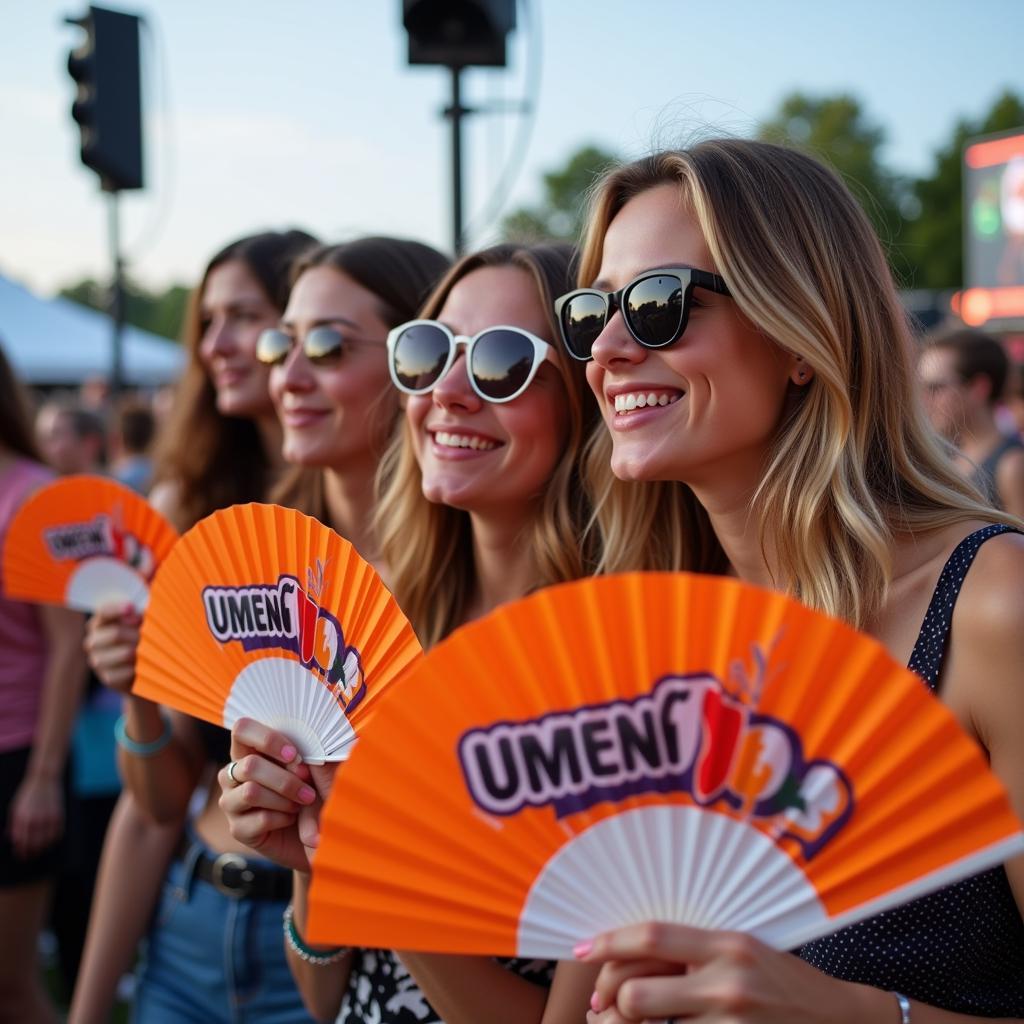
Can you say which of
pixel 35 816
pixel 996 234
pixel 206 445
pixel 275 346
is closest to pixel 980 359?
pixel 206 445

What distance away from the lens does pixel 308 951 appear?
190cm

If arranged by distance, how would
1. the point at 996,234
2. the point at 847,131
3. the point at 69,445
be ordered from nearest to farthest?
the point at 69,445 → the point at 996,234 → the point at 847,131

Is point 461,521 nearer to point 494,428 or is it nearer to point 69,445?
point 494,428

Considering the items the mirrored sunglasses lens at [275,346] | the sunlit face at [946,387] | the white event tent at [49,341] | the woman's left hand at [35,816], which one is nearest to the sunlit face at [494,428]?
the mirrored sunglasses lens at [275,346]

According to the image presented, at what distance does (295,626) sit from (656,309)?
0.74 m

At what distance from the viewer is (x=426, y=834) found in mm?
1102

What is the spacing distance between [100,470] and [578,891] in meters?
6.28

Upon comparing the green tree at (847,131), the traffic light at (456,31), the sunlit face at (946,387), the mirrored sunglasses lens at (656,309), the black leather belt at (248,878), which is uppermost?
the green tree at (847,131)

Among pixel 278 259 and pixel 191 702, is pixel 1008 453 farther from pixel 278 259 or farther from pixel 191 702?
pixel 191 702

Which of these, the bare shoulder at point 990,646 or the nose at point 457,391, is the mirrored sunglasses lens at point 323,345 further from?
the bare shoulder at point 990,646

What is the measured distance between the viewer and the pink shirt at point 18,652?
11.2ft

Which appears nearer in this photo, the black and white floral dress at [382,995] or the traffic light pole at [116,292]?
the black and white floral dress at [382,995]

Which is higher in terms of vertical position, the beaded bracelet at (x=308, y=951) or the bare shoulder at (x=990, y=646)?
the bare shoulder at (x=990, y=646)

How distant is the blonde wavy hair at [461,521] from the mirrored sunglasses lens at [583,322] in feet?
0.88
